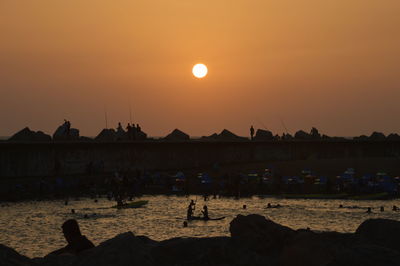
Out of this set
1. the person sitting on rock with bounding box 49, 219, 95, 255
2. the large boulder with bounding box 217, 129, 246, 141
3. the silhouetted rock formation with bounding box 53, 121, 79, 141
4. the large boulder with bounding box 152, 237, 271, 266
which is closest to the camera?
the person sitting on rock with bounding box 49, 219, 95, 255

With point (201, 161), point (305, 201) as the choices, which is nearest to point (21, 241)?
point (305, 201)

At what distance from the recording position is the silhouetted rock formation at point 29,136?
7700 cm

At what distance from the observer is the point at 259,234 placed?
17.4 m

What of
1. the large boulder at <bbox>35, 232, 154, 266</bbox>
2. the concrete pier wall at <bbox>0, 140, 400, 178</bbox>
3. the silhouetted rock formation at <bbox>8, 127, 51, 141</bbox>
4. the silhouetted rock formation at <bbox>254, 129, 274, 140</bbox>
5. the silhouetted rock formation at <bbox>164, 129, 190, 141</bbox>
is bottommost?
the large boulder at <bbox>35, 232, 154, 266</bbox>

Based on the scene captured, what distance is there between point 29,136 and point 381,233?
63888mm

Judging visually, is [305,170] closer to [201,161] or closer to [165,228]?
[201,161]

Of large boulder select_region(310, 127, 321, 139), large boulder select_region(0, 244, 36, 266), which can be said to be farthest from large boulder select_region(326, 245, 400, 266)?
large boulder select_region(310, 127, 321, 139)

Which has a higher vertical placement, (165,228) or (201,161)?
(201,161)

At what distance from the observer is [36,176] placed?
238 feet

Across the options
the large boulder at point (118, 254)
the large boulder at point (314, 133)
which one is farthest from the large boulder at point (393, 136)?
the large boulder at point (118, 254)

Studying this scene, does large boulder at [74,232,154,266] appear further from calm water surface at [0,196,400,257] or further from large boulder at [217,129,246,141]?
large boulder at [217,129,246,141]

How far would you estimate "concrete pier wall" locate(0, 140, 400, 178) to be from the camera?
71500 millimetres

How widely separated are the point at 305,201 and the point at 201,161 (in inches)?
977

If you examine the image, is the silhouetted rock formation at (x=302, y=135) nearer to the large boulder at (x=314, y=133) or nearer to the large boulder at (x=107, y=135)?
the large boulder at (x=314, y=133)
